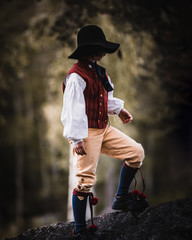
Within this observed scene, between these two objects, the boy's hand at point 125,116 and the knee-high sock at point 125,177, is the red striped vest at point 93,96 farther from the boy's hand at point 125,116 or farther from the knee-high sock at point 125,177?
the knee-high sock at point 125,177

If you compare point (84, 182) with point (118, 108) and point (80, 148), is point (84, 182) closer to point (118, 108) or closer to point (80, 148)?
point (80, 148)

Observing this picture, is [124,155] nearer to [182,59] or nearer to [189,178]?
[182,59]

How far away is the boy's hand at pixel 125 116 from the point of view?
292 centimetres

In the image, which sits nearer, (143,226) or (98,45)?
(98,45)

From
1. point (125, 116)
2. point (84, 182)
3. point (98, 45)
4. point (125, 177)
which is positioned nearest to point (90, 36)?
point (98, 45)

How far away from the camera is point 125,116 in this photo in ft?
9.66

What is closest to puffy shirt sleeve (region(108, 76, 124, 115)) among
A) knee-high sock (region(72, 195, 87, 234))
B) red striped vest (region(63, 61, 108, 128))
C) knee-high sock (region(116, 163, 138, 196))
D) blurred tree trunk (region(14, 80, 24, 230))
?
red striped vest (region(63, 61, 108, 128))

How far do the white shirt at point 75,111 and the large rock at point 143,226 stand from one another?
1212 millimetres

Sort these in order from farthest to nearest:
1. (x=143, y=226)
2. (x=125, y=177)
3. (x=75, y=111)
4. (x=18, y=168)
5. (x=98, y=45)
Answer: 1. (x=18, y=168)
2. (x=125, y=177)
3. (x=143, y=226)
4. (x=98, y=45)
5. (x=75, y=111)

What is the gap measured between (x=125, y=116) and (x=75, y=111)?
2.62 feet

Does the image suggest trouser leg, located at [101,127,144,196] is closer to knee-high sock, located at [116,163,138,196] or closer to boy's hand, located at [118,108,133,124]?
knee-high sock, located at [116,163,138,196]

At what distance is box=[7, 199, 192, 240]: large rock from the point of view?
2555mm

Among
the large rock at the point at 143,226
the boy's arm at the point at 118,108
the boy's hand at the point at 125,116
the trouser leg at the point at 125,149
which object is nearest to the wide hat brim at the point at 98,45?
the boy's arm at the point at 118,108

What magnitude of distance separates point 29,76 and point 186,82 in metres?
12.9
